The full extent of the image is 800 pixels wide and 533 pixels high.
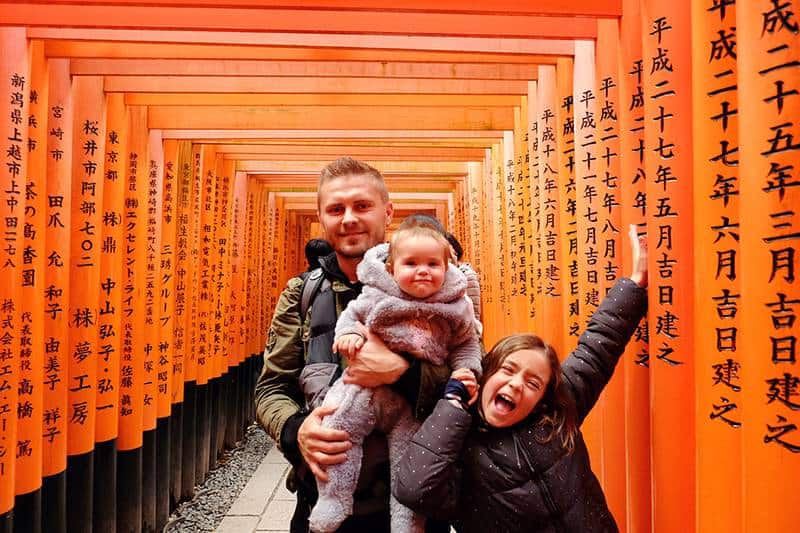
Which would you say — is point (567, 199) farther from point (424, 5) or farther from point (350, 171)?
point (350, 171)

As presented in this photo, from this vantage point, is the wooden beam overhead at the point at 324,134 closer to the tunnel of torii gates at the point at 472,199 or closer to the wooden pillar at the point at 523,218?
the tunnel of torii gates at the point at 472,199

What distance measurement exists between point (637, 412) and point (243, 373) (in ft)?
30.0

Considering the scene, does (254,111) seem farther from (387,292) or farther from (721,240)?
(721,240)

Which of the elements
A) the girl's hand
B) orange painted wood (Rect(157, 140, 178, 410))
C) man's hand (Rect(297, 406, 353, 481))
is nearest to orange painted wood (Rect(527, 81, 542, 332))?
the girl's hand

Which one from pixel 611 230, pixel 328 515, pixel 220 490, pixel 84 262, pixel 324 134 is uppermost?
pixel 324 134

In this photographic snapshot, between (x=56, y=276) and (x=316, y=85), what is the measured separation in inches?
105

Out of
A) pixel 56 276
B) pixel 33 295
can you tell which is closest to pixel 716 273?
pixel 33 295

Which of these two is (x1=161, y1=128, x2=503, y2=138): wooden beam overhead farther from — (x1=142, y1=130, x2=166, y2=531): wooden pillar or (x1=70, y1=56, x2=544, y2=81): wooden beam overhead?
(x1=70, y1=56, x2=544, y2=81): wooden beam overhead

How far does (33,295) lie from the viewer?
4.03 m

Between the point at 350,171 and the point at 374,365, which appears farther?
the point at 350,171

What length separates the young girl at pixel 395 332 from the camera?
2336 millimetres

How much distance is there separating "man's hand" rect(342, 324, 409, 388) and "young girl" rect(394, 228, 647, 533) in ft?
0.73

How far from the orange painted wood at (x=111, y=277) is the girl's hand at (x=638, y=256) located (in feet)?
14.0

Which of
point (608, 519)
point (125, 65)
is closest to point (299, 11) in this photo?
point (125, 65)
